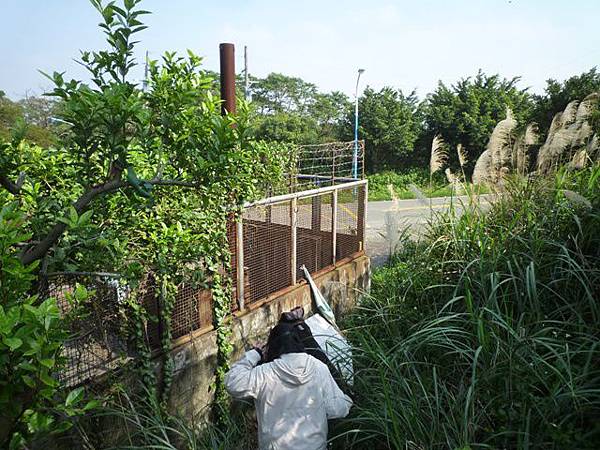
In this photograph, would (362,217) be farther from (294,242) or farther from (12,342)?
(12,342)

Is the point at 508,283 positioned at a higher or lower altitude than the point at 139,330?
higher

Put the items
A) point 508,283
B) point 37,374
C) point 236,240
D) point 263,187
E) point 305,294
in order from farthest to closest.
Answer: point 305,294, point 263,187, point 236,240, point 508,283, point 37,374

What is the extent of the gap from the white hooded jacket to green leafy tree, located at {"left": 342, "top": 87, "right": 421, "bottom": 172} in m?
23.3

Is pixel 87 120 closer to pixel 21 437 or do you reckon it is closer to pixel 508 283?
pixel 21 437

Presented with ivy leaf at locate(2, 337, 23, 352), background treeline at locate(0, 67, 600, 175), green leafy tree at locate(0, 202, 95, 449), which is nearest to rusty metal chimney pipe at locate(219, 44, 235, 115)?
green leafy tree at locate(0, 202, 95, 449)

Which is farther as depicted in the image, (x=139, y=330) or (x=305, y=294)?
(x=305, y=294)

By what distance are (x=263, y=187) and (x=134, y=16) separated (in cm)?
344

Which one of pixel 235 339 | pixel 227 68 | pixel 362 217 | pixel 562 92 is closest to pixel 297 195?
pixel 227 68

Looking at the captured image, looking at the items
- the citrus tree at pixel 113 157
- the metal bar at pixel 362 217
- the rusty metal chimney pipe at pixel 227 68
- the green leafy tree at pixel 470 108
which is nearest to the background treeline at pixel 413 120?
the green leafy tree at pixel 470 108

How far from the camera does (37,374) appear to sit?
112 cm

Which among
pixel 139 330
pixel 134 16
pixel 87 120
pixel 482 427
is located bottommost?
pixel 139 330

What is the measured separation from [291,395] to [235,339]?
5.58ft

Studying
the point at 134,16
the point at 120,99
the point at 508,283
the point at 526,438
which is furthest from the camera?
the point at 508,283

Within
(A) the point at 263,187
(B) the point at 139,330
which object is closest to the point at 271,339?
(B) the point at 139,330
